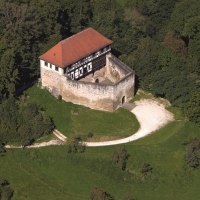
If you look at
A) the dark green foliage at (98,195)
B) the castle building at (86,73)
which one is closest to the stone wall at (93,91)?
the castle building at (86,73)

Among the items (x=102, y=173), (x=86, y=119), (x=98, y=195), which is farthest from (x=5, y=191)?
(x=86, y=119)

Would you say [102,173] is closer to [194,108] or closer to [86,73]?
[194,108]

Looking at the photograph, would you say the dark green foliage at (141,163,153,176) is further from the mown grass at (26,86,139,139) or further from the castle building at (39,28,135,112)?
the castle building at (39,28,135,112)

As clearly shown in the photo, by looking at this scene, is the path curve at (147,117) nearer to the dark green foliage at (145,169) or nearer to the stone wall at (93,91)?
the stone wall at (93,91)

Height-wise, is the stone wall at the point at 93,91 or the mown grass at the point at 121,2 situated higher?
the mown grass at the point at 121,2

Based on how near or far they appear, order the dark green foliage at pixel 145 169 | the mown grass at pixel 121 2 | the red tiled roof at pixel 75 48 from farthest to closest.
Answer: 1. the mown grass at pixel 121 2
2. the red tiled roof at pixel 75 48
3. the dark green foliage at pixel 145 169

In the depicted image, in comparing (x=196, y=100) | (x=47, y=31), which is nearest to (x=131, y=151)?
(x=196, y=100)

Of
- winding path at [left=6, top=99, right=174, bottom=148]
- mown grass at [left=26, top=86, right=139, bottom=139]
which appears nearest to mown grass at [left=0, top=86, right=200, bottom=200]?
winding path at [left=6, top=99, right=174, bottom=148]

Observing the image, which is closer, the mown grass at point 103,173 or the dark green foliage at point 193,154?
the mown grass at point 103,173
